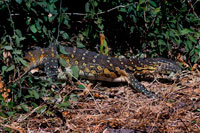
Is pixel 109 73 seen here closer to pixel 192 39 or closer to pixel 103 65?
pixel 103 65

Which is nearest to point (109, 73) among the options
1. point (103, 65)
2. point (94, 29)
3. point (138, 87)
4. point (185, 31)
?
point (103, 65)

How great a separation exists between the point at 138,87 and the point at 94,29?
5.61ft

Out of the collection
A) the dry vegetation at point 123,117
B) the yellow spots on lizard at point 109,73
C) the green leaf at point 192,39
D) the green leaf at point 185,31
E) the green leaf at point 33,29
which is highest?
the green leaf at point 33,29

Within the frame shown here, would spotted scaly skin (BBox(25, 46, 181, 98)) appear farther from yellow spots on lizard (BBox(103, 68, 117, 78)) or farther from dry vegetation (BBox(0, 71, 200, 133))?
dry vegetation (BBox(0, 71, 200, 133))

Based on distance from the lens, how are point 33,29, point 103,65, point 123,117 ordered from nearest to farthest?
point 123,117, point 33,29, point 103,65

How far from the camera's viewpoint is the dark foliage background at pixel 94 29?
14.7 feet

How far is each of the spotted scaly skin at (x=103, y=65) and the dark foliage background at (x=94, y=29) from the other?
33cm

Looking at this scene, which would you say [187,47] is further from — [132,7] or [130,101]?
[130,101]

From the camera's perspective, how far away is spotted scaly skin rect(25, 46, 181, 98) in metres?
6.09

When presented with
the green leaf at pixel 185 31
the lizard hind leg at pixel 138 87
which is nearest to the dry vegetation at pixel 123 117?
the lizard hind leg at pixel 138 87

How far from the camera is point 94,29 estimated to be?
6.27 metres

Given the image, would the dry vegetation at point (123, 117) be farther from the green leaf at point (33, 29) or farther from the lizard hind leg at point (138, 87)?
the green leaf at point (33, 29)

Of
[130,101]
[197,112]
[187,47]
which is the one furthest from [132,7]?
[197,112]

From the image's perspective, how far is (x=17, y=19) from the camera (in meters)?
5.54
